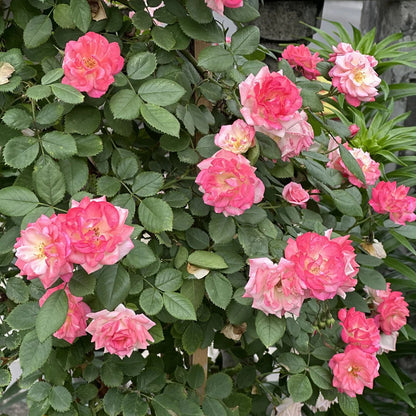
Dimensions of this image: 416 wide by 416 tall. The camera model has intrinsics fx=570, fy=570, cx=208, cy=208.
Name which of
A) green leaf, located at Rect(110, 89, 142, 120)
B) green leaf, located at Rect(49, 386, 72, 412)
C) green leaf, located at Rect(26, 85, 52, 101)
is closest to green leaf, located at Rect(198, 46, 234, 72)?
green leaf, located at Rect(110, 89, 142, 120)

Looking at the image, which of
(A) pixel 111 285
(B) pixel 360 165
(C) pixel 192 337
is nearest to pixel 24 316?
(A) pixel 111 285

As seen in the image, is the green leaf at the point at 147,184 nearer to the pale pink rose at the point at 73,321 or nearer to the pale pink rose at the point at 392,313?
the pale pink rose at the point at 73,321

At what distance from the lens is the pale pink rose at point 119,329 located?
0.79 metres

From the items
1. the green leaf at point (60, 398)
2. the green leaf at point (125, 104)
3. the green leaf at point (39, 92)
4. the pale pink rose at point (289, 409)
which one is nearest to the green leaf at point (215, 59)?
the green leaf at point (125, 104)

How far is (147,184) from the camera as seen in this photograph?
826 millimetres

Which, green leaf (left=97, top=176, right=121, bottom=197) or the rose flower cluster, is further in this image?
green leaf (left=97, top=176, right=121, bottom=197)

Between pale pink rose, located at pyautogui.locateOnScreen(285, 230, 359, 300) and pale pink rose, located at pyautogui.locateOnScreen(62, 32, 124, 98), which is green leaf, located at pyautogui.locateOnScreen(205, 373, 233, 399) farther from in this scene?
pale pink rose, located at pyautogui.locateOnScreen(62, 32, 124, 98)

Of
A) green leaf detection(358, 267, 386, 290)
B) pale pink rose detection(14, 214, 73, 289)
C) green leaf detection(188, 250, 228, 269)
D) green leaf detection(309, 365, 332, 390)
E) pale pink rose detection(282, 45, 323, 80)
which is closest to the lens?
pale pink rose detection(14, 214, 73, 289)

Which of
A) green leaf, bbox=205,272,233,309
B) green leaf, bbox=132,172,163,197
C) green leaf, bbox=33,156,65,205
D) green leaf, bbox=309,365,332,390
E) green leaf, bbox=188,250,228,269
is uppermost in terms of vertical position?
green leaf, bbox=33,156,65,205

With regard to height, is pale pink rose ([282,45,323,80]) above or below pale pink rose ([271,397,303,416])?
above

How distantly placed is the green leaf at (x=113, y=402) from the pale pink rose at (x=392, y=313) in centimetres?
60

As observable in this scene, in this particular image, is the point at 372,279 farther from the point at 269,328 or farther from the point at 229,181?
the point at 229,181

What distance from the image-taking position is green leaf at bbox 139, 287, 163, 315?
0.80 m

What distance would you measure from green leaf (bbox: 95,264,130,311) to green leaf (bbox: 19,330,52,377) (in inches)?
4.1
